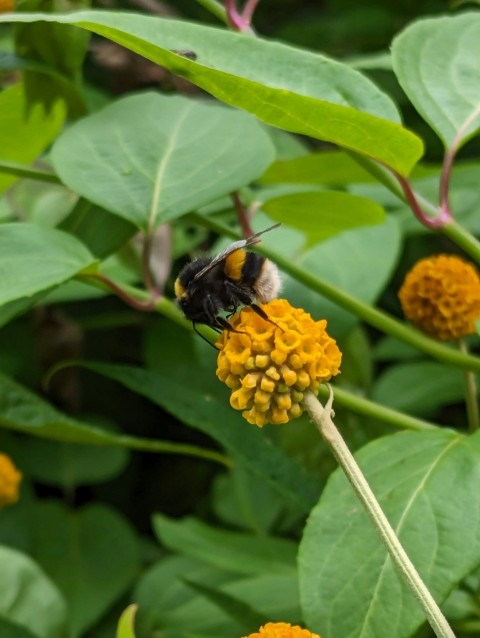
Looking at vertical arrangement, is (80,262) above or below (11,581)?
above

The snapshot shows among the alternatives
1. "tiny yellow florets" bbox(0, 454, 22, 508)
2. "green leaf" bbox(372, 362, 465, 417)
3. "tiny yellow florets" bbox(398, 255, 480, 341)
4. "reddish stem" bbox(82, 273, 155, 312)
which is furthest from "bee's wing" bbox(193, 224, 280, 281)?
"green leaf" bbox(372, 362, 465, 417)

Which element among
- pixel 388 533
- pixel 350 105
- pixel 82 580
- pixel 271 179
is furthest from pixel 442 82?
pixel 82 580

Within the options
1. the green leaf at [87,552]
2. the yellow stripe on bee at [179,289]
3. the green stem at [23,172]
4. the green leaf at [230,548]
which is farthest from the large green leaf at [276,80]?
the green leaf at [87,552]

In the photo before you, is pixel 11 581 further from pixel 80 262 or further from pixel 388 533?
pixel 388 533

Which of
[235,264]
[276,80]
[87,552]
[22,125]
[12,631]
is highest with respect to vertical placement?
[276,80]

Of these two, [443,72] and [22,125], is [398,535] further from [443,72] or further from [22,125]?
[22,125]

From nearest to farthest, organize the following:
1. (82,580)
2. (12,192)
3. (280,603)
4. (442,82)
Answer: (442,82)
(280,603)
(12,192)
(82,580)

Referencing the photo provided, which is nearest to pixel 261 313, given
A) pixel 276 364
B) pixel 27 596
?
pixel 276 364
